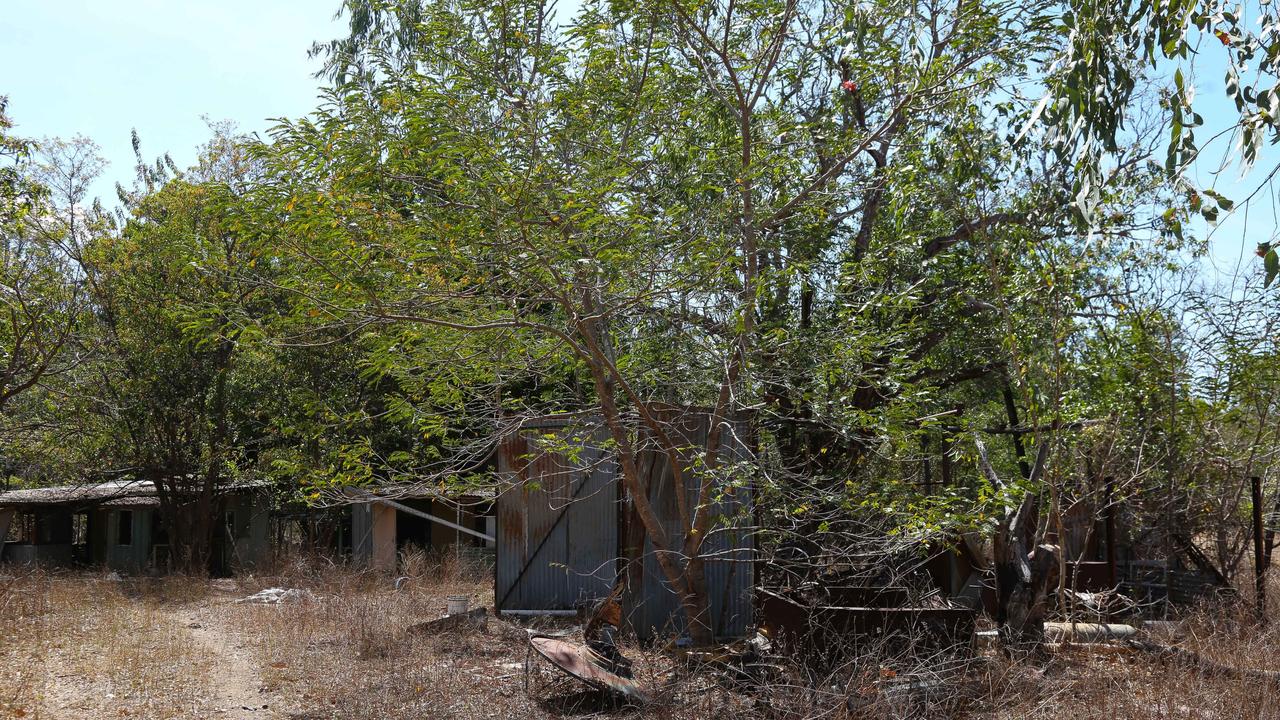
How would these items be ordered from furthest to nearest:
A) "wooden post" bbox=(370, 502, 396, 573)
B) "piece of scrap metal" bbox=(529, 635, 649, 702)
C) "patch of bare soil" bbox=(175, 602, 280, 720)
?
1. "wooden post" bbox=(370, 502, 396, 573)
2. "patch of bare soil" bbox=(175, 602, 280, 720)
3. "piece of scrap metal" bbox=(529, 635, 649, 702)

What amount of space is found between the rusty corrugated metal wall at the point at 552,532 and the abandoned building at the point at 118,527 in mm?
10460

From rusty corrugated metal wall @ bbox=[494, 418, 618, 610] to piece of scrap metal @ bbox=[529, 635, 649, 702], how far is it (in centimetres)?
456

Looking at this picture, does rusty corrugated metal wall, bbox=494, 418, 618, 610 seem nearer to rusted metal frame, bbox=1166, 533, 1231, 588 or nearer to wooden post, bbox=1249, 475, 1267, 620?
rusted metal frame, bbox=1166, 533, 1231, 588

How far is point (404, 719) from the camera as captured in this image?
805 centimetres

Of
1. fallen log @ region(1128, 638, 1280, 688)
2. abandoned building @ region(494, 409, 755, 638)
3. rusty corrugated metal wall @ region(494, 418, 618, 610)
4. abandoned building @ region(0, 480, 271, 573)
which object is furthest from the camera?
abandoned building @ region(0, 480, 271, 573)

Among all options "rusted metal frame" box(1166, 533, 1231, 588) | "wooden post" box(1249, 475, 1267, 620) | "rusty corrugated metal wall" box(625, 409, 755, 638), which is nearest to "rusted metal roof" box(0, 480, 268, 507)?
"rusty corrugated metal wall" box(625, 409, 755, 638)

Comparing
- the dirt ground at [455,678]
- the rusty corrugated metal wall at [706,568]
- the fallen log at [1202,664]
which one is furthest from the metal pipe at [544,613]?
the fallen log at [1202,664]

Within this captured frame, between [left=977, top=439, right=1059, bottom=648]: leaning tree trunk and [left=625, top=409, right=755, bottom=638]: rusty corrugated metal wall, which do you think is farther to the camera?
[left=625, top=409, right=755, bottom=638]: rusty corrugated metal wall

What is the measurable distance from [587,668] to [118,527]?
2244cm

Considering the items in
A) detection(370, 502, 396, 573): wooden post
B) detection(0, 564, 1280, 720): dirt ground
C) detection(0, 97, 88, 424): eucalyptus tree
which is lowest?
detection(0, 564, 1280, 720): dirt ground

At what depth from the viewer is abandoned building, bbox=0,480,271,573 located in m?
24.1

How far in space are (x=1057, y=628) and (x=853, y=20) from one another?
6602 millimetres

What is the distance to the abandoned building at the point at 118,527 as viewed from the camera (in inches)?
949

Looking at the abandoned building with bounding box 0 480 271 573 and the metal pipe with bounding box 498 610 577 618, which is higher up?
the abandoned building with bounding box 0 480 271 573
